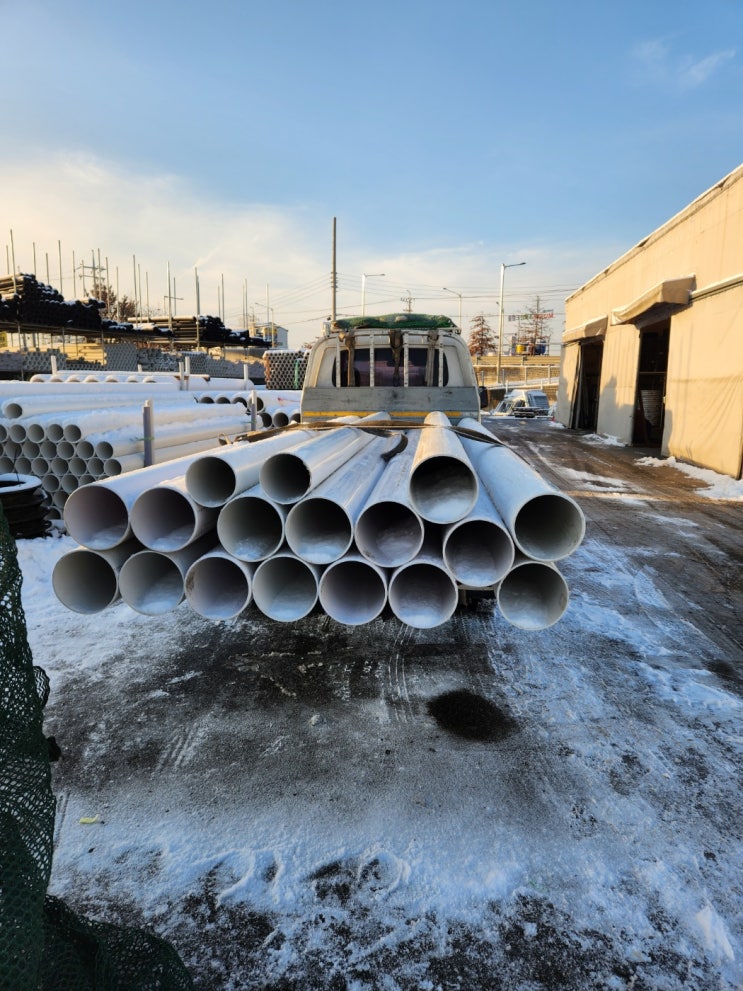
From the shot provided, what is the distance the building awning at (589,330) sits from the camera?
74.5 feet

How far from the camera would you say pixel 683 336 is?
49.4 ft

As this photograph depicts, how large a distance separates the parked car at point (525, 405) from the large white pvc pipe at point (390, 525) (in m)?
32.5

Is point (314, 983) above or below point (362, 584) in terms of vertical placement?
below

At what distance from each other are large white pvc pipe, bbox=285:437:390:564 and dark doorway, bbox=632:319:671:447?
60.6ft

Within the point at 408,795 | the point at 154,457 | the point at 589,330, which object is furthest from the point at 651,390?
the point at 408,795

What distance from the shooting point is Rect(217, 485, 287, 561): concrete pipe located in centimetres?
331

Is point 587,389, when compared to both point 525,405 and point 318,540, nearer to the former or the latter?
point 525,405

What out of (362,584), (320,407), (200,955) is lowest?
(200,955)

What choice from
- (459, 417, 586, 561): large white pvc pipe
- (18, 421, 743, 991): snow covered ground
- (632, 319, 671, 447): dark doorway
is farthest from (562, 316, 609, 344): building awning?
(459, 417, 586, 561): large white pvc pipe

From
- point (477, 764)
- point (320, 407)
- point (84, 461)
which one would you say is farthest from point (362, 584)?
point (84, 461)

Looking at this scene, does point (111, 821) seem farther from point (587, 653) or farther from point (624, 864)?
point (587, 653)

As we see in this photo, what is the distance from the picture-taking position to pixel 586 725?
3.59 m

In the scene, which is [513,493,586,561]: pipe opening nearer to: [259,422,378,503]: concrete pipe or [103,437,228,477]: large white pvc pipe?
[259,422,378,503]: concrete pipe

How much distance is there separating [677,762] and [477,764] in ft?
3.78
